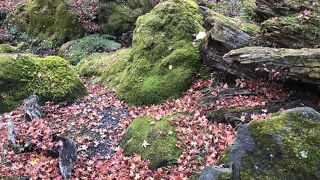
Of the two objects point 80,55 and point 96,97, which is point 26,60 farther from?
point 80,55

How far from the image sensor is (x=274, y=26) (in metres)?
9.52

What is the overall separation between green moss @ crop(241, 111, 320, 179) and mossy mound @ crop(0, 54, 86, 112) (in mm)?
8289

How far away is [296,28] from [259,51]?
157cm

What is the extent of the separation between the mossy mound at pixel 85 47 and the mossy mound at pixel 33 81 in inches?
239

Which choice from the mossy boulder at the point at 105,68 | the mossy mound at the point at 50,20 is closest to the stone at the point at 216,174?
the mossy boulder at the point at 105,68

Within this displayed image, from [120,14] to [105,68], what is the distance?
6.49m

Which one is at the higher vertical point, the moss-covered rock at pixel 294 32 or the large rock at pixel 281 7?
the large rock at pixel 281 7

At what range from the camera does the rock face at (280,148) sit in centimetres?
475

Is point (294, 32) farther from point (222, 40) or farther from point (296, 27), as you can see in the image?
point (222, 40)

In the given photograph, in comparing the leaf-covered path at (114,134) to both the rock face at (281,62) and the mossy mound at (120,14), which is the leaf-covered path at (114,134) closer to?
the rock face at (281,62)

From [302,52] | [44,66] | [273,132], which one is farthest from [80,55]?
[273,132]

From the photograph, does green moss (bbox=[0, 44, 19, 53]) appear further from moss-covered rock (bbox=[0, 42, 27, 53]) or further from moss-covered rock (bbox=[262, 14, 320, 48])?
moss-covered rock (bbox=[262, 14, 320, 48])

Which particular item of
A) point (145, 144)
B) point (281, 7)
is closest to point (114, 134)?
point (145, 144)

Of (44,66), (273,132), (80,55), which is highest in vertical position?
(273,132)
